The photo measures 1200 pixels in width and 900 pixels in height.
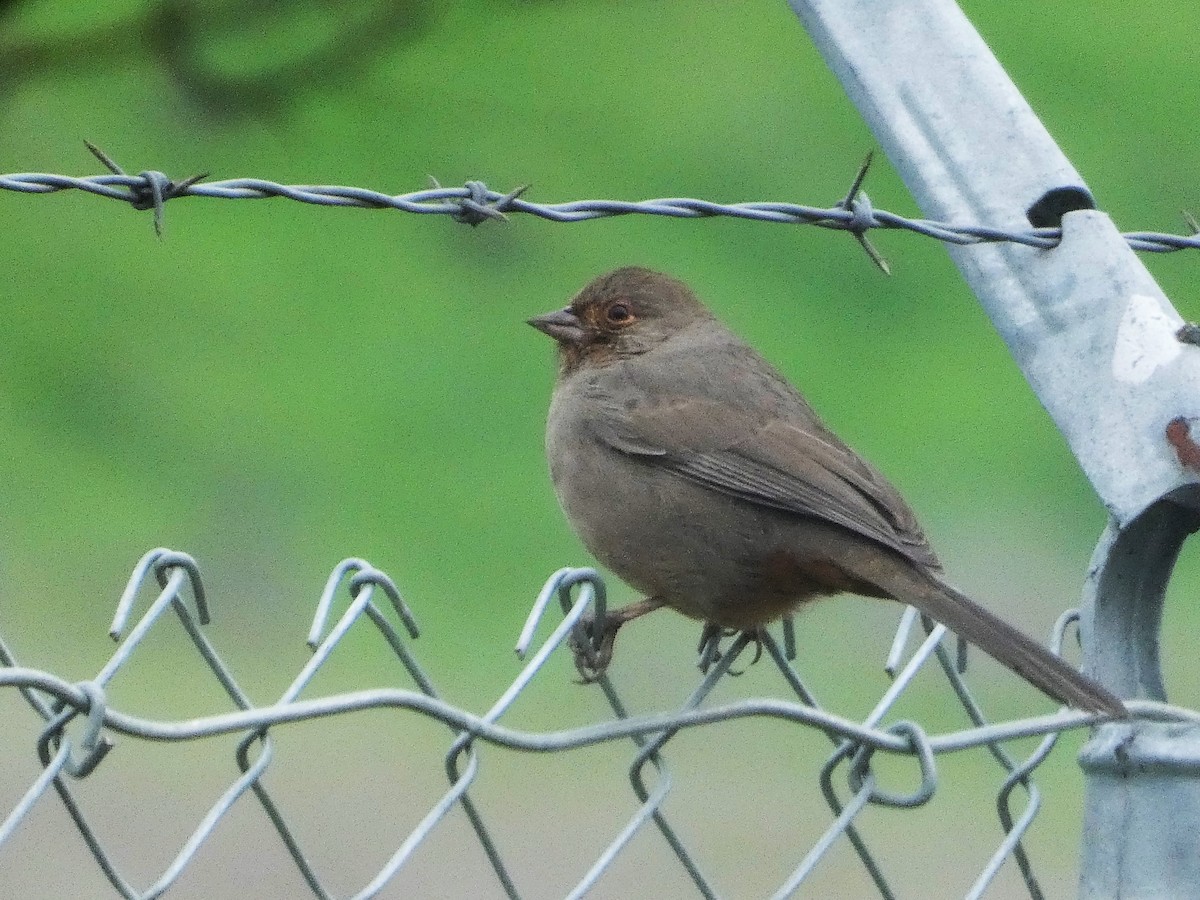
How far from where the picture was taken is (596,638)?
422 centimetres

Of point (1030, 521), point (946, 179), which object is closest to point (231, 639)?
point (1030, 521)

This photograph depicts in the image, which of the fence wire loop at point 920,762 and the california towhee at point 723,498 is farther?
the california towhee at point 723,498

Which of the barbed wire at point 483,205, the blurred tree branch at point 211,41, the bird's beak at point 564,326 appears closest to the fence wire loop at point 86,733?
the barbed wire at point 483,205

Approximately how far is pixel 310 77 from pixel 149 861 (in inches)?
106

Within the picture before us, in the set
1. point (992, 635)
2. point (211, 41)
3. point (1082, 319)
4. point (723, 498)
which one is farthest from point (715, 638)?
point (211, 41)

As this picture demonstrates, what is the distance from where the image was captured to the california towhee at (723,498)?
15.8ft

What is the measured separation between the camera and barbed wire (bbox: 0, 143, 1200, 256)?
345cm

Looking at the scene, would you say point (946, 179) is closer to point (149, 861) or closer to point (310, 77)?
point (310, 77)

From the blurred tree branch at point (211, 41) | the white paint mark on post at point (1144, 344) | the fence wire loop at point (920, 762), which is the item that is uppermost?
the blurred tree branch at point (211, 41)

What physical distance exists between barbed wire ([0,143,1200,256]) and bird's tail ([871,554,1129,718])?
30.9 inches

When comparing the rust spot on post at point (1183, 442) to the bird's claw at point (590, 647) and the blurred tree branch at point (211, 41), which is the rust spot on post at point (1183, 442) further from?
the blurred tree branch at point (211, 41)

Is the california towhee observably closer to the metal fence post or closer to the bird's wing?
the bird's wing

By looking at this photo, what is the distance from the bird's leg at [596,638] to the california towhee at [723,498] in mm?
11

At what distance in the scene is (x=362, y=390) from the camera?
1055 cm
